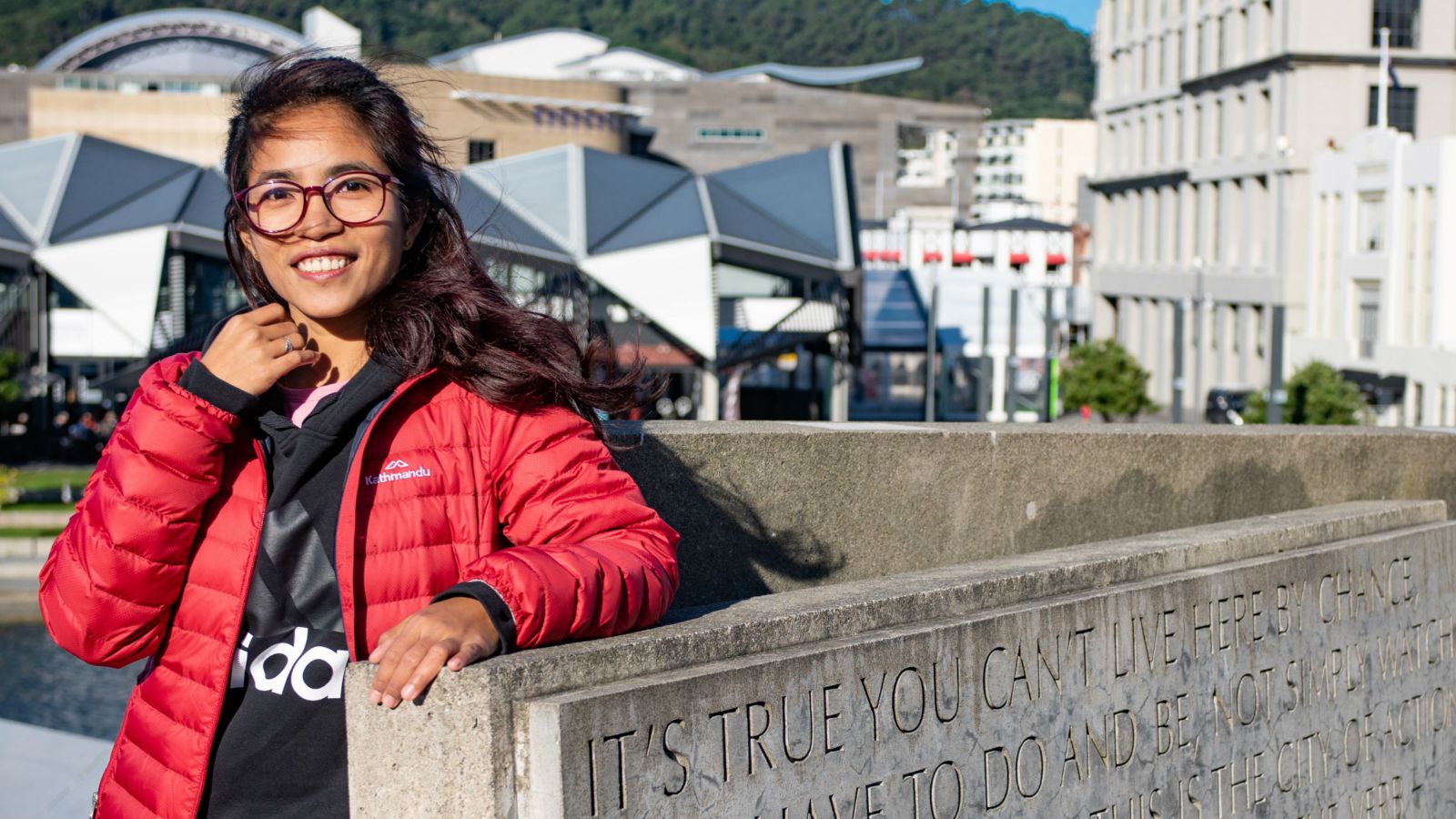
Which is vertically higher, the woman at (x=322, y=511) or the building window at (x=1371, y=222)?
the building window at (x=1371, y=222)

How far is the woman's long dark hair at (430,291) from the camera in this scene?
2.73 metres

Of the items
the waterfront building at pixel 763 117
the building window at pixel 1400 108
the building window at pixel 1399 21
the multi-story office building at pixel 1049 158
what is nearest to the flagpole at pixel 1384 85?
the building window at pixel 1400 108

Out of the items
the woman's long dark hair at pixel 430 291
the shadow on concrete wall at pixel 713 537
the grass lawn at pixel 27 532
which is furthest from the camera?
the grass lawn at pixel 27 532

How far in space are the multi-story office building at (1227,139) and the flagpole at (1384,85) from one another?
346mm

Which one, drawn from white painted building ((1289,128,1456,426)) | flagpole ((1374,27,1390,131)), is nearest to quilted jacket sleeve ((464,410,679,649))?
white painted building ((1289,128,1456,426))

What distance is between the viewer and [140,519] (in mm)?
2545

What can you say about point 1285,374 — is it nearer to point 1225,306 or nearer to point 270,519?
point 1225,306

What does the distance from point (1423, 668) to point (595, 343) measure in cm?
355

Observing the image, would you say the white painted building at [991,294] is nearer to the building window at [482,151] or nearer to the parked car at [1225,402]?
the parked car at [1225,402]

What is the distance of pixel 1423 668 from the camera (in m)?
5.49

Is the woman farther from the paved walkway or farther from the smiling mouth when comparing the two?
the paved walkway

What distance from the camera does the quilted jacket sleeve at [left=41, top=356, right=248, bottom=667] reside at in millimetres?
2541

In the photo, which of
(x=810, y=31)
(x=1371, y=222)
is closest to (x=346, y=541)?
(x=1371, y=222)

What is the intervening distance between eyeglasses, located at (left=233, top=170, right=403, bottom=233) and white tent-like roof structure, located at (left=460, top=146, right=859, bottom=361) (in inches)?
1291
